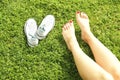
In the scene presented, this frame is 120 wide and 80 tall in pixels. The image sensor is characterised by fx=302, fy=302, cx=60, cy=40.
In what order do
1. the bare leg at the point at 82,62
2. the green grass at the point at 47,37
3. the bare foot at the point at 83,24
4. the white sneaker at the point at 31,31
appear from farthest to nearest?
the bare foot at the point at 83,24, the white sneaker at the point at 31,31, the green grass at the point at 47,37, the bare leg at the point at 82,62

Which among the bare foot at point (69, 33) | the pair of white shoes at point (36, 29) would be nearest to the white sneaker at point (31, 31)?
the pair of white shoes at point (36, 29)

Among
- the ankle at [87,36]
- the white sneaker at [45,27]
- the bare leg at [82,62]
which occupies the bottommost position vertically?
the bare leg at [82,62]

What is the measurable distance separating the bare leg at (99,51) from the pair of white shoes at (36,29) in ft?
1.24

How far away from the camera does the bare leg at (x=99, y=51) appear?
344 centimetres

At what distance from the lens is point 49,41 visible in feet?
12.7

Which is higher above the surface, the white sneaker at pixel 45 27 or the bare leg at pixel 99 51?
the white sneaker at pixel 45 27

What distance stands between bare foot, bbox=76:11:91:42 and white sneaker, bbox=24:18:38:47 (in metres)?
0.59

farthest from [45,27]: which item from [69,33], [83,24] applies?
[83,24]

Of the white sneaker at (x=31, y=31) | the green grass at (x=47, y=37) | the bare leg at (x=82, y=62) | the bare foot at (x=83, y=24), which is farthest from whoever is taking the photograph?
the bare foot at (x=83, y=24)

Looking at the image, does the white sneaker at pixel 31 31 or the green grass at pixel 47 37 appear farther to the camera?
the white sneaker at pixel 31 31

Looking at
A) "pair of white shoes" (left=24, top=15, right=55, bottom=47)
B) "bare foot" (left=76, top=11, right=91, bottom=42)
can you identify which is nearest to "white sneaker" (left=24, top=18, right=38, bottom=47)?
"pair of white shoes" (left=24, top=15, right=55, bottom=47)

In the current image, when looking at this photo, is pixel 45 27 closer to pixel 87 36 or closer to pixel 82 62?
pixel 87 36

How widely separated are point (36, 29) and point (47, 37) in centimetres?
18

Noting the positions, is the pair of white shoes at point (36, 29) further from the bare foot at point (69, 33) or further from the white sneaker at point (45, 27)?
the bare foot at point (69, 33)
